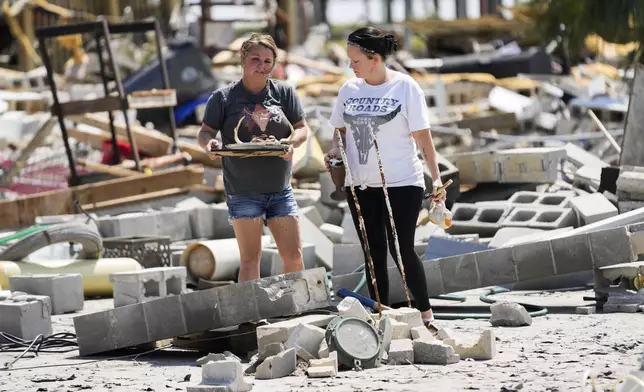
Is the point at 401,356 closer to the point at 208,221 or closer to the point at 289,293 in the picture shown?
the point at 289,293

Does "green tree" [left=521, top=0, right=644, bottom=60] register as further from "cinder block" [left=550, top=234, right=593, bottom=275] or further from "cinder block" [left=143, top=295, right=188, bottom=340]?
"cinder block" [left=143, top=295, right=188, bottom=340]

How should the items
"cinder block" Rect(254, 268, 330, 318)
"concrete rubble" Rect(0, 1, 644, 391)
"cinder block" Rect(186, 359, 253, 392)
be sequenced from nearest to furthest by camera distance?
1. "cinder block" Rect(186, 359, 253, 392)
2. "concrete rubble" Rect(0, 1, 644, 391)
3. "cinder block" Rect(254, 268, 330, 318)

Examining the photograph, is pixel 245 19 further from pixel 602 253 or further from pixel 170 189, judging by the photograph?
pixel 602 253

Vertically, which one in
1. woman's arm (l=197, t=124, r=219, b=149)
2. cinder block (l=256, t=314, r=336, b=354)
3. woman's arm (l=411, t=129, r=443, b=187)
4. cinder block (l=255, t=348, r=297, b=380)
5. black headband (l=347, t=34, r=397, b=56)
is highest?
black headband (l=347, t=34, r=397, b=56)

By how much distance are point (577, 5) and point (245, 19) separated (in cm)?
1504

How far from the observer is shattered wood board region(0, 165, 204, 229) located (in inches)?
554

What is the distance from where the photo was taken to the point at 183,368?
744 centimetres

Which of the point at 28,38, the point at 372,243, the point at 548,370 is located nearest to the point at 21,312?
the point at 372,243

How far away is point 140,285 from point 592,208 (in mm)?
3619

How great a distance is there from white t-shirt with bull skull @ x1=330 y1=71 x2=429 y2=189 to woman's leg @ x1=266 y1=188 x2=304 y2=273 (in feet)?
1.48

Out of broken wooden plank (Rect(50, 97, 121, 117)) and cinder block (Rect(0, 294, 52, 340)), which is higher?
broken wooden plank (Rect(50, 97, 121, 117))

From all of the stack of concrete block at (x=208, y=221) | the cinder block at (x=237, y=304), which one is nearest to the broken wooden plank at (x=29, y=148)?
the stack of concrete block at (x=208, y=221)

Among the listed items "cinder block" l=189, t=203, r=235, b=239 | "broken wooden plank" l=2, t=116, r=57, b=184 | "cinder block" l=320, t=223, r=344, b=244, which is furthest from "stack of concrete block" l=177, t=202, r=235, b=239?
"broken wooden plank" l=2, t=116, r=57, b=184

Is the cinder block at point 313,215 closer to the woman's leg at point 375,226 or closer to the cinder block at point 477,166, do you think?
the cinder block at point 477,166
